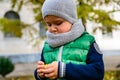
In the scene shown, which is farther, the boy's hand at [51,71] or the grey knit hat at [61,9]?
the grey knit hat at [61,9]

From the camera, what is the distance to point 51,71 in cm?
194

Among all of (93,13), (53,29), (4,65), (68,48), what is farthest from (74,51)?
(4,65)

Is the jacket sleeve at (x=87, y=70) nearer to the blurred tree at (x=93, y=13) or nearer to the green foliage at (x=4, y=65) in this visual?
the blurred tree at (x=93, y=13)

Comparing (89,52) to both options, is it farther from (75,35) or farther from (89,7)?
(89,7)

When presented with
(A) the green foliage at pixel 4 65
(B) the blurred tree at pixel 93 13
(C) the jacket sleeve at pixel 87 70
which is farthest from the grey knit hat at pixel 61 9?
(A) the green foliage at pixel 4 65

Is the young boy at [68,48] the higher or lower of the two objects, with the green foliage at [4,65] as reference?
higher

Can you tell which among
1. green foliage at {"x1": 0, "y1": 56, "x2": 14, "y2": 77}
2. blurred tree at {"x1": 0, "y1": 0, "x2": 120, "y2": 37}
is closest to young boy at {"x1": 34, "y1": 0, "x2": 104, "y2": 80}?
blurred tree at {"x1": 0, "y1": 0, "x2": 120, "y2": 37}

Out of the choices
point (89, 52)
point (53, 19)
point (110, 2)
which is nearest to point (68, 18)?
point (53, 19)

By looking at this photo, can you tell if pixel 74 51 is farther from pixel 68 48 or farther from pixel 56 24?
pixel 56 24

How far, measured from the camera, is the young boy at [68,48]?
6.51 ft

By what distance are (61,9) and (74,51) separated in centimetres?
25

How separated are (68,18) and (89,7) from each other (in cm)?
698

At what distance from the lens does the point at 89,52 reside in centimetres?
205

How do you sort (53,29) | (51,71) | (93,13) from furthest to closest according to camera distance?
1. (93,13)
2. (53,29)
3. (51,71)
